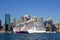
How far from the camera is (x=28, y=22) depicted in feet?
515

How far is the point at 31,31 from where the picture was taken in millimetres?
144125

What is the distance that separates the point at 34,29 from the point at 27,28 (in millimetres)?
6819

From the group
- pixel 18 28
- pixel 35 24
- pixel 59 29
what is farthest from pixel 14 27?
pixel 59 29

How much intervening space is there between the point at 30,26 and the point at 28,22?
6.05 metres

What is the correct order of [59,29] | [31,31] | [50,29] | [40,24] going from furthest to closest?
[59,29] → [50,29] → [40,24] → [31,31]

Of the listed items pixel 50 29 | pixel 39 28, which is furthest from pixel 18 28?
pixel 50 29

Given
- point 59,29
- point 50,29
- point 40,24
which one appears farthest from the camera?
point 59,29

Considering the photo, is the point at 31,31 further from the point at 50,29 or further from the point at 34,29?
A: the point at 50,29

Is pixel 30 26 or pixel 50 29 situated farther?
pixel 50 29

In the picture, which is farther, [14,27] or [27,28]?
[14,27]

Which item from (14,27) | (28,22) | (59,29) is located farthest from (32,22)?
(59,29)

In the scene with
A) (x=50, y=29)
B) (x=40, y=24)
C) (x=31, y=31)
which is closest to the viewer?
(x=31, y=31)

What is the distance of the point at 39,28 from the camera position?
149 meters

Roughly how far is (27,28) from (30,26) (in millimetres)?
3047
